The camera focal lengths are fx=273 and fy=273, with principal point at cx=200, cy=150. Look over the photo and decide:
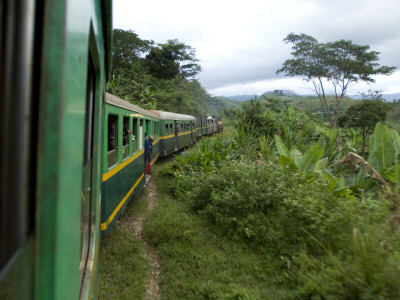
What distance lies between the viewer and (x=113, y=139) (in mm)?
4652

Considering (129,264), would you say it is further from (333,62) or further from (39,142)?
(333,62)

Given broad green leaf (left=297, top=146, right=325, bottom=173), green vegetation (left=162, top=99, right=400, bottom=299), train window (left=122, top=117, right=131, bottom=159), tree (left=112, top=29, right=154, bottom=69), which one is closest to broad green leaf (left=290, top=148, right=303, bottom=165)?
green vegetation (left=162, top=99, right=400, bottom=299)

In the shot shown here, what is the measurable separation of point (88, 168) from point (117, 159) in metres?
2.99

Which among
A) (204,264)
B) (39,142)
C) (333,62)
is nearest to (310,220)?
(204,264)

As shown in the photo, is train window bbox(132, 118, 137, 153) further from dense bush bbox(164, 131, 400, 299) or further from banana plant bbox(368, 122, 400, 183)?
banana plant bbox(368, 122, 400, 183)

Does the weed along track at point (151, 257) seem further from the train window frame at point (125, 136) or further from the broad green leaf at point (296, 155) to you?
the broad green leaf at point (296, 155)

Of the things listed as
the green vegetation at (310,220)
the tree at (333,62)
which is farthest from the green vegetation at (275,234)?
the tree at (333,62)

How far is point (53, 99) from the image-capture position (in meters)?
0.61

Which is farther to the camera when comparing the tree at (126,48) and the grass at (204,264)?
the tree at (126,48)

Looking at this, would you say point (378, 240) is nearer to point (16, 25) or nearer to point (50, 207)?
point (50, 207)

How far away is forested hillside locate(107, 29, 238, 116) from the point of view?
2754cm

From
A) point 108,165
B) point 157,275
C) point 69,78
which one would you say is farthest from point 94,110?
point 157,275

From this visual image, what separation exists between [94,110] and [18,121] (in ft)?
4.39

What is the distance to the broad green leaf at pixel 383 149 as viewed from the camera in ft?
19.2
